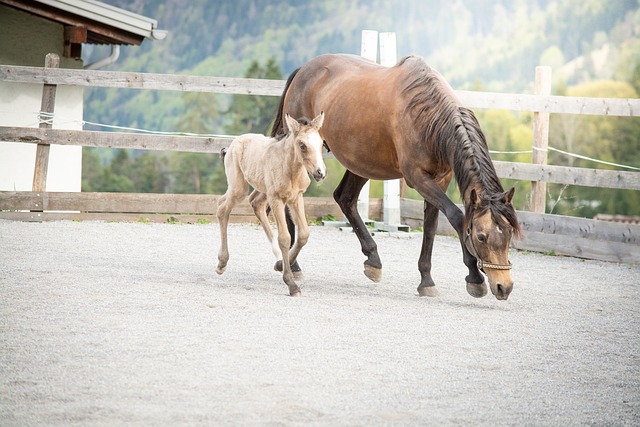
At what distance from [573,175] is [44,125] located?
6.57 metres

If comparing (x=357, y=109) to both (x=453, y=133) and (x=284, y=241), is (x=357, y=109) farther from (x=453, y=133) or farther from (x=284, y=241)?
(x=284, y=241)

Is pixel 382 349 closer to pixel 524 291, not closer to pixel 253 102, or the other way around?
pixel 524 291

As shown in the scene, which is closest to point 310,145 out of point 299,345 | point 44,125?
point 299,345

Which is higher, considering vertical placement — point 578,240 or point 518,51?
point 518,51

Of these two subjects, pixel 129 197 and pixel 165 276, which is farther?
pixel 129 197

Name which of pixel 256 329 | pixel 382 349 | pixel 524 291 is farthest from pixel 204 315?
pixel 524 291

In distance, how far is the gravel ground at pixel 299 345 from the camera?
377 cm

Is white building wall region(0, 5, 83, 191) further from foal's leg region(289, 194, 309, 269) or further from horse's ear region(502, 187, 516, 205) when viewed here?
horse's ear region(502, 187, 516, 205)

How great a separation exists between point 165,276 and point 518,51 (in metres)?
34.0

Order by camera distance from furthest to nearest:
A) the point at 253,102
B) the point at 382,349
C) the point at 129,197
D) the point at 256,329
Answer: the point at 253,102, the point at 129,197, the point at 256,329, the point at 382,349

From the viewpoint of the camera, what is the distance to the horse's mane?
596cm

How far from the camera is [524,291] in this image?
7250 mm

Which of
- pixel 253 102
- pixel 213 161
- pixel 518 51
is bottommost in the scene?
pixel 213 161

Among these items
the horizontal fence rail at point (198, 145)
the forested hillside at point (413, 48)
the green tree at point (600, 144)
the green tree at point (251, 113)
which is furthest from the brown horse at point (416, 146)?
the green tree at point (251, 113)
